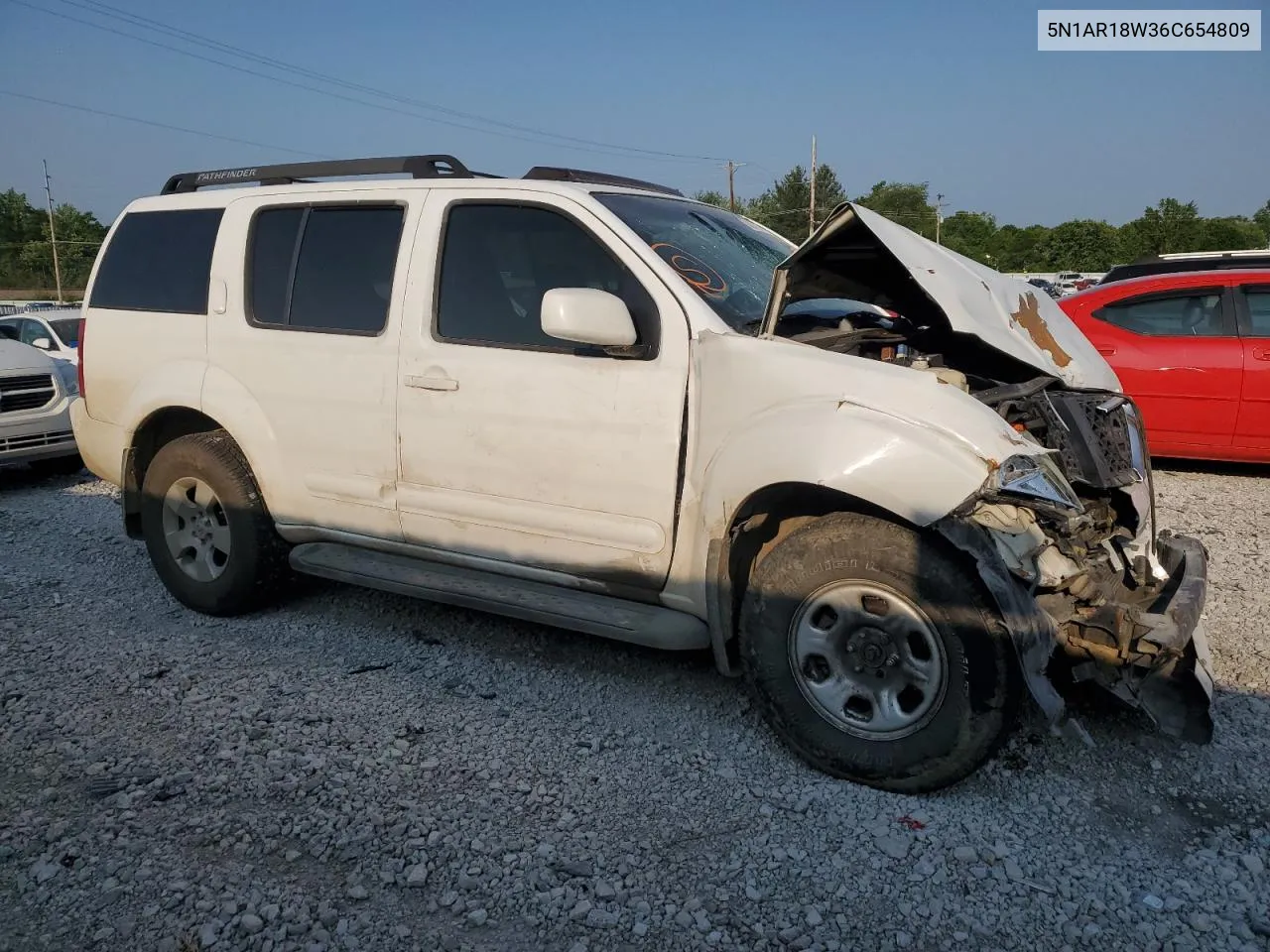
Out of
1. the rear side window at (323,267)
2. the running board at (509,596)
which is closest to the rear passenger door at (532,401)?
the running board at (509,596)

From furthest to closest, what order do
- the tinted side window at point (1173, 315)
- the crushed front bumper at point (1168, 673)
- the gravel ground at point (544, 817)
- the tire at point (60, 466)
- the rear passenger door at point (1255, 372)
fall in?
the tire at point (60, 466) → the tinted side window at point (1173, 315) → the rear passenger door at point (1255, 372) → the crushed front bumper at point (1168, 673) → the gravel ground at point (544, 817)

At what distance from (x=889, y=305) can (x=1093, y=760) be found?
1.91m

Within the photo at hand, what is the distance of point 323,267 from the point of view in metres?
4.30

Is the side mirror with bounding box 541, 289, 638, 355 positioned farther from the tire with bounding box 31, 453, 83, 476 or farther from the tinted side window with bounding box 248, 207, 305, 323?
the tire with bounding box 31, 453, 83, 476

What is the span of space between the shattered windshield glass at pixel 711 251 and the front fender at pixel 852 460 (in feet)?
1.67

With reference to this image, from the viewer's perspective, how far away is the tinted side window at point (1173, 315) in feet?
24.1

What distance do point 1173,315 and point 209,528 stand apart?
704 cm

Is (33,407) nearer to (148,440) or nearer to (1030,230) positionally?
(148,440)

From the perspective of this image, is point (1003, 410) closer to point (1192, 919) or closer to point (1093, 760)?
point (1093, 760)

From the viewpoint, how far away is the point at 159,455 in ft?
15.6

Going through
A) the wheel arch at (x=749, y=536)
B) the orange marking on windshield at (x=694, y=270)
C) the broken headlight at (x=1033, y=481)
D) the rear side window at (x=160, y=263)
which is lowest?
the wheel arch at (x=749, y=536)

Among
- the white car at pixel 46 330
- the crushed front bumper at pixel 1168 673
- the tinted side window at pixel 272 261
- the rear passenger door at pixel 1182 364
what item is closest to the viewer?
the crushed front bumper at pixel 1168 673

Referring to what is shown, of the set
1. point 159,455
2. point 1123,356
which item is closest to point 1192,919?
point 159,455

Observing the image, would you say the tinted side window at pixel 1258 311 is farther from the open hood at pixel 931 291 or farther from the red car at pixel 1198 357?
the open hood at pixel 931 291
